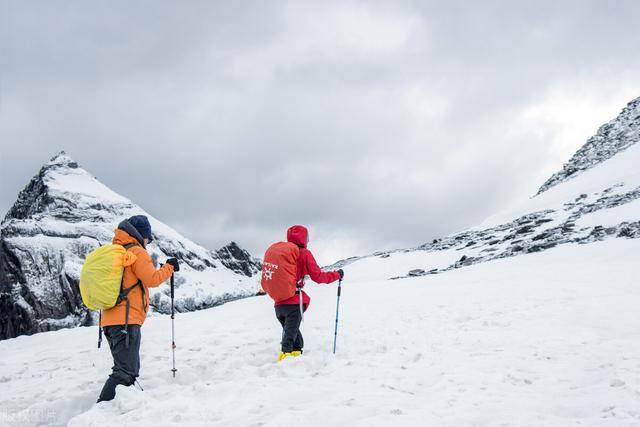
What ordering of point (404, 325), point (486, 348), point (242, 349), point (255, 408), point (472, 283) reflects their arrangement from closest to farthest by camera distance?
point (255, 408)
point (486, 348)
point (242, 349)
point (404, 325)
point (472, 283)

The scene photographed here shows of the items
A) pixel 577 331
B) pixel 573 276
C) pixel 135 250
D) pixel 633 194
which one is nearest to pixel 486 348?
pixel 577 331

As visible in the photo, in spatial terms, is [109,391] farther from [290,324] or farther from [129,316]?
[290,324]

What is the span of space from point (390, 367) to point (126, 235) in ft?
16.5

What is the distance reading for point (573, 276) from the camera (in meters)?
14.8

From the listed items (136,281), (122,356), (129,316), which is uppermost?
(136,281)

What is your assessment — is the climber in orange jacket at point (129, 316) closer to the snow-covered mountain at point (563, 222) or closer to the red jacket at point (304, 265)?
the red jacket at point (304, 265)

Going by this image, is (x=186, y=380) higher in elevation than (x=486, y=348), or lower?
lower

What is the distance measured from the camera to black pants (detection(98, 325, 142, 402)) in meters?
6.65

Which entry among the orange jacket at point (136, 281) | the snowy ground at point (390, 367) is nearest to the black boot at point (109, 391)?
the snowy ground at point (390, 367)

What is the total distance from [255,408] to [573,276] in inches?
516

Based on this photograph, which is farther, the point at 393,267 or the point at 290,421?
the point at 393,267

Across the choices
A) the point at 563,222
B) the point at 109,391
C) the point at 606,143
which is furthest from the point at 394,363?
the point at 606,143

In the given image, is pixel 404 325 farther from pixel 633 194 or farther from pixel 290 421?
pixel 633 194

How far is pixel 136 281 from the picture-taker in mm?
6992
